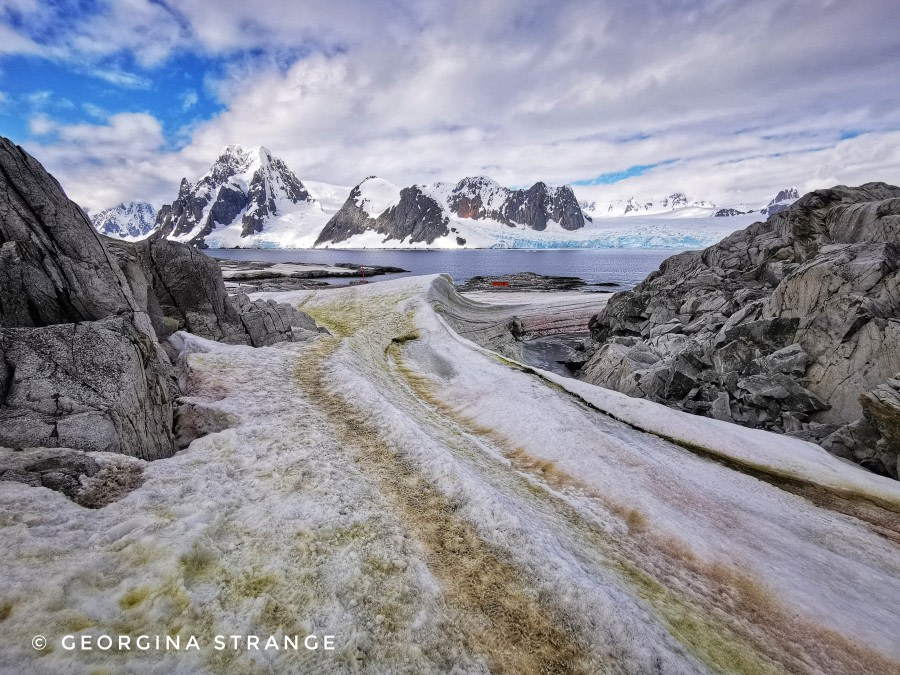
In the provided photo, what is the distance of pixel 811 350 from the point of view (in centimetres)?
1523

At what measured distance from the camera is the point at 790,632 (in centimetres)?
570

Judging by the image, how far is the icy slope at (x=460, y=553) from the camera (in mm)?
4660

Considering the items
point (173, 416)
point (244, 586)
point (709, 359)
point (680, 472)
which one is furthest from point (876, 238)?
point (173, 416)

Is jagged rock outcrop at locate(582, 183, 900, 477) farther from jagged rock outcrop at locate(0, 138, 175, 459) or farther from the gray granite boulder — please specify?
the gray granite boulder

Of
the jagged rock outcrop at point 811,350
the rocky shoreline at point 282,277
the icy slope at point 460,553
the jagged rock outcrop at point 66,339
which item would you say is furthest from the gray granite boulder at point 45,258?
the rocky shoreline at point 282,277

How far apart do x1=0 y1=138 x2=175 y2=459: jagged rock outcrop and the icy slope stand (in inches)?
49.4

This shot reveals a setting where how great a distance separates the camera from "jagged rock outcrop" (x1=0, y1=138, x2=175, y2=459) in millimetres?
7203

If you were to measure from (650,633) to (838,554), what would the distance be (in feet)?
16.6

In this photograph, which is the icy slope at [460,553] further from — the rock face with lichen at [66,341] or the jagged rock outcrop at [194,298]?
the jagged rock outcrop at [194,298]

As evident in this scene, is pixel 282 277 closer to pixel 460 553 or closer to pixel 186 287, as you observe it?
pixel 186 287

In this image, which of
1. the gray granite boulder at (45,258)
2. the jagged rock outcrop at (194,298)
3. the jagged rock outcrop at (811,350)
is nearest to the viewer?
the gray granite boulder at (45,258)

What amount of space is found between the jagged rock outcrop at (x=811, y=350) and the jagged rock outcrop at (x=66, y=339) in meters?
18.1

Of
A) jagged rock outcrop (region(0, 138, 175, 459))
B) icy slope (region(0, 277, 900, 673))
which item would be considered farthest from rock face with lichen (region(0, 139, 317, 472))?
icy slope (region(0, 277, 900, 673))

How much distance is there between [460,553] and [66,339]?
9014 millimetres
